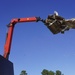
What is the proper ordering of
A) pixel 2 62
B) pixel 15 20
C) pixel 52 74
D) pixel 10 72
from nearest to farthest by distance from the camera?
pixel 2 62 < pixel 10 72 < pixel 15 20 < pixel 52 74

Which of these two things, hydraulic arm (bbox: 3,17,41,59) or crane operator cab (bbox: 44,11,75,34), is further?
hydraulic arm (bbox: 3,17,41,59)

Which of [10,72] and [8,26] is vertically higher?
[8,26]

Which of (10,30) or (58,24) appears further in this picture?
(10,30)

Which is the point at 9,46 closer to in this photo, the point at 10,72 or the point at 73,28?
the point at 10,72

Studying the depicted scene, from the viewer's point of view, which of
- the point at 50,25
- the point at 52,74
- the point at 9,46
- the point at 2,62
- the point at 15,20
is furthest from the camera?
the point at 52,74

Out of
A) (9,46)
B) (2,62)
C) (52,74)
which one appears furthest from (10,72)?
(52,74)

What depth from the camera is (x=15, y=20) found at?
61.0ft

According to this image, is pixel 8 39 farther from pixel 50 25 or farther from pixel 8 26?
pixel 50 25

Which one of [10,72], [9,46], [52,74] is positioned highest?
[52,74]

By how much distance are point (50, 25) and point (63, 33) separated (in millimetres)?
860

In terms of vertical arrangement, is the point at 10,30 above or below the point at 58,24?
above

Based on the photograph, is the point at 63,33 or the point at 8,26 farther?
the point at 8,26

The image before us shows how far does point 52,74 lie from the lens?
116m

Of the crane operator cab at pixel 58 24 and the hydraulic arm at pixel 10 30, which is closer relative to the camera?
the crane operator cab at pixel 58 24
